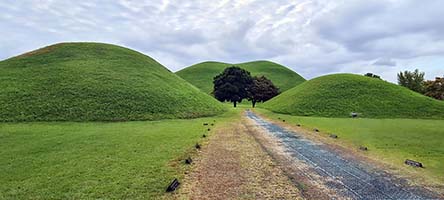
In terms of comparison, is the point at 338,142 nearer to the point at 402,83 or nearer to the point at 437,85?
the point at 437,85

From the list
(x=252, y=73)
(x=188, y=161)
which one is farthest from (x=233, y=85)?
(x=252, y=73)

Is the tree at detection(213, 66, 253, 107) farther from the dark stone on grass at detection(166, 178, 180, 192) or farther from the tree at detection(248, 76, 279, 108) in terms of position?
the dark stone on grass at detection(166, 178, 180, 192)

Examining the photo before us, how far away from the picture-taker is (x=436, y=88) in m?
75.8

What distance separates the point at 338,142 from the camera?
58.6 ft

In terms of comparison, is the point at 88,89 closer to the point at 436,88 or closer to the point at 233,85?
the point at 233,85

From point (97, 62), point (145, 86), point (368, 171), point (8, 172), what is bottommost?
point (8, 172)

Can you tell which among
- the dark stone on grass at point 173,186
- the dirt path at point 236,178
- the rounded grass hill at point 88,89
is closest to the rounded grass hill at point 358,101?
the rounded grass hill at point 88,89

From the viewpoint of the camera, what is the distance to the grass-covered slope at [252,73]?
128 meters

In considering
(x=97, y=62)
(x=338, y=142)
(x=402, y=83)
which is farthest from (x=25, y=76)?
(x=402, y=83)

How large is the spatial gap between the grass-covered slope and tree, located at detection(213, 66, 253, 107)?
41.7m

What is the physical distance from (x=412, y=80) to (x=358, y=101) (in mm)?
47129

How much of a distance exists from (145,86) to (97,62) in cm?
1280

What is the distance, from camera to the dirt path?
26.7 ft

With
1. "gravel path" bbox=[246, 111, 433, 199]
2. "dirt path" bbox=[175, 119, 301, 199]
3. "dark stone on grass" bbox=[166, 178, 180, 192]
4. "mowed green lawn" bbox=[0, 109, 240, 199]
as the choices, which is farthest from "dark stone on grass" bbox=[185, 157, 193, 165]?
"gravel path" bbox=[246, 111, 433, 199]
